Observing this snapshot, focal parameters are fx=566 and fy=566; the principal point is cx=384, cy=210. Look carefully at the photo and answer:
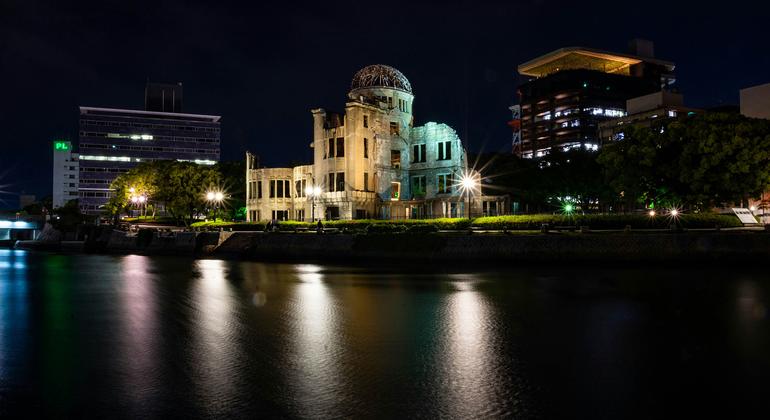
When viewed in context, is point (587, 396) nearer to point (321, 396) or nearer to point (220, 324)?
point (321, 396)

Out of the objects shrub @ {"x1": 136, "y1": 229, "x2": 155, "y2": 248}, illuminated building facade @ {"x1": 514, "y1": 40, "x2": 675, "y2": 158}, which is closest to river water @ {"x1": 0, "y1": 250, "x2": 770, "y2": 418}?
shrub @ {"x1": 136, "y1": 229, "x2": 155, "y2": 248}

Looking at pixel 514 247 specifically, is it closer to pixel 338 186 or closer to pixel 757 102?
pixel 338 186

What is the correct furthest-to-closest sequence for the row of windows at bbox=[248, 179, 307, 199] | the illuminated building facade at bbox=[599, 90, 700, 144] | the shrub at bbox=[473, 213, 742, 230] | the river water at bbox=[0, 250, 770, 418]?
the illuminated building facade at bbox=[599, 90, 700, 144], the row of windows at bbox=[248, 179, 307, 199], the shrub at bbox=[473, 213, 742, 230], the river water at bbox=[0, 250, 770, 418]

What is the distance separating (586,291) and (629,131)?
2813 centimetres

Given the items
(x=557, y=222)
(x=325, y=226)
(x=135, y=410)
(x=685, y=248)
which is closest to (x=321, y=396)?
(x=135, y=410)

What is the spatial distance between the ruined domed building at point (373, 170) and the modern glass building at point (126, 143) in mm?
111146

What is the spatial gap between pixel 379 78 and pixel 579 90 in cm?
10039

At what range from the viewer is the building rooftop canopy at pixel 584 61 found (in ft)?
564

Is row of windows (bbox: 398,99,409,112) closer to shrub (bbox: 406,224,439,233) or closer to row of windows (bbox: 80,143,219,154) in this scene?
shrub (bbox: 406,224,439,233)

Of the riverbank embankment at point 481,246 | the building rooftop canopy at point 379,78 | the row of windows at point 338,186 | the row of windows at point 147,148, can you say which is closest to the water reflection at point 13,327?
the riverbank embankment at point 481,246

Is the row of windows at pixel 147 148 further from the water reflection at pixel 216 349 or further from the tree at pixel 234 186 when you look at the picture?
the water reflection at pixel 216 349

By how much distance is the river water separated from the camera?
9992mm

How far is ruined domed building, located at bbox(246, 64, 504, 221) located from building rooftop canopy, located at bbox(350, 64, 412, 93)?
137 millimetres

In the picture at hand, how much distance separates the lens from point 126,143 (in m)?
179
